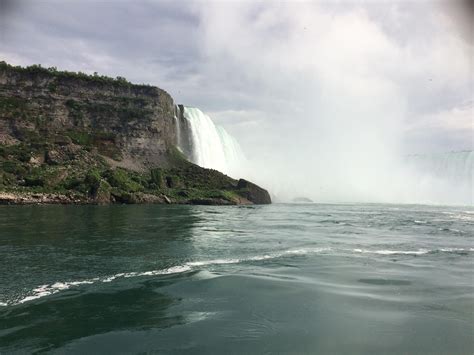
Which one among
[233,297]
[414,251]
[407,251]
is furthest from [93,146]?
[233,297]

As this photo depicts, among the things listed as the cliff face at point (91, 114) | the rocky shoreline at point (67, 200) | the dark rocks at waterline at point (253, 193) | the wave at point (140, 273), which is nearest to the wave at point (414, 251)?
the wave at point (140, 273)

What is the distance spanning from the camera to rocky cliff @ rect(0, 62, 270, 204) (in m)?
47.7

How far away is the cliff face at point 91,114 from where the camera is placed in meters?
65.0

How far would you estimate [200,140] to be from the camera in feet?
275

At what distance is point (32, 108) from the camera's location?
2606 inches

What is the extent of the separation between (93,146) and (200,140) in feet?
73.8

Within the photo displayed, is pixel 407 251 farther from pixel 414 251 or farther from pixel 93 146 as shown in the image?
pixel 93 146

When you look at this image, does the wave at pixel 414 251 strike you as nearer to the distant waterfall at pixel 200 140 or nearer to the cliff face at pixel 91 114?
the cliff face at pixel 91 114

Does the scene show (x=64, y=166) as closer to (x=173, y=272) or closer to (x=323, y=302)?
(x=173, y=272)

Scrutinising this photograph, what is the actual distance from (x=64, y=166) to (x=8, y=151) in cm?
766

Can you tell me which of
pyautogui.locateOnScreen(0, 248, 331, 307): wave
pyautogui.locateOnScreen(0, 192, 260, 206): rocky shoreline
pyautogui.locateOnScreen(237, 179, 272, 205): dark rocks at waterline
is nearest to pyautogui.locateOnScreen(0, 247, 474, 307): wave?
pyautogui.locateOnScreen(0, 248, 331, 307): wave

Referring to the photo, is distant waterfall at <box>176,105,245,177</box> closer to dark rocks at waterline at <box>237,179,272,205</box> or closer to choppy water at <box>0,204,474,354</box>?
dark rocks at waterline at <box>237,179,272,205</box>

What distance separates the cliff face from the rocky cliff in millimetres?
148

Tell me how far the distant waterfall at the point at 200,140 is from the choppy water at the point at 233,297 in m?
67.7
